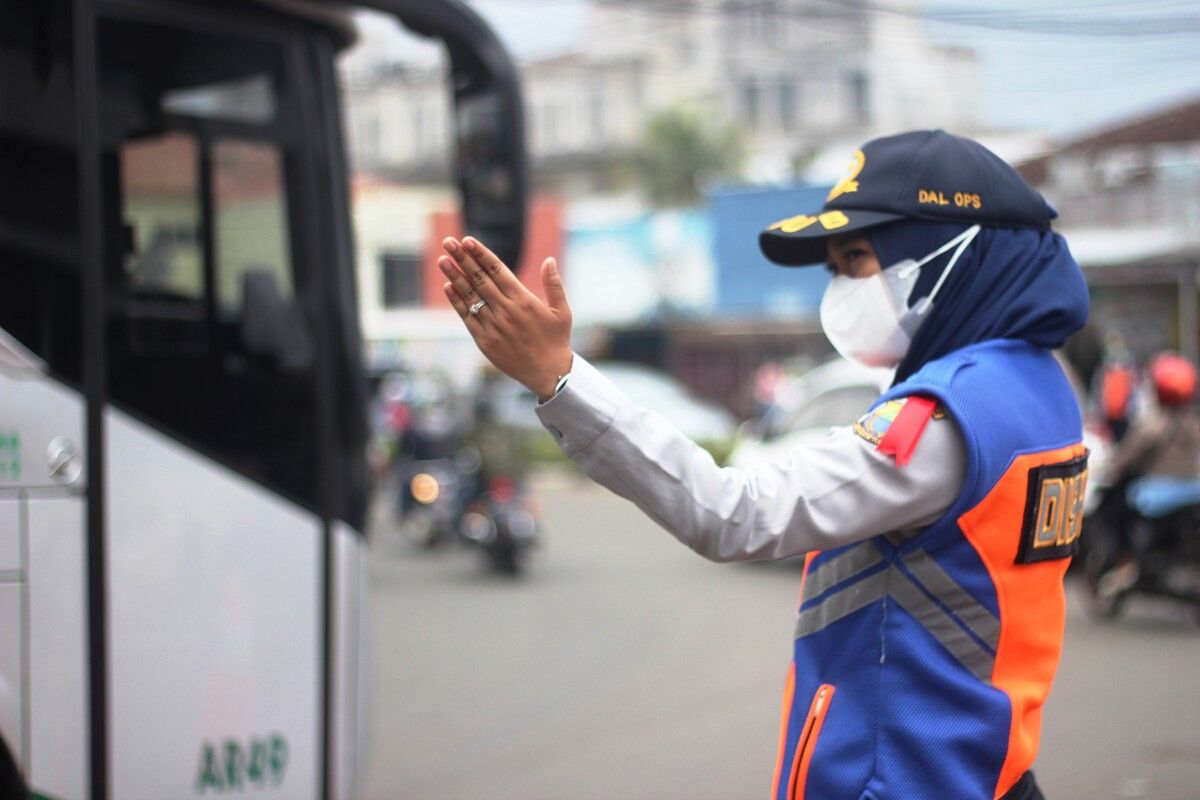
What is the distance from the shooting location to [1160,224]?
22719 mm

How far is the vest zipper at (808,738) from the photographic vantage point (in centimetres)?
196

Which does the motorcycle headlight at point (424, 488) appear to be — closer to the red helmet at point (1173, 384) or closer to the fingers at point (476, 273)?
the red helmet at point (1173, 384)

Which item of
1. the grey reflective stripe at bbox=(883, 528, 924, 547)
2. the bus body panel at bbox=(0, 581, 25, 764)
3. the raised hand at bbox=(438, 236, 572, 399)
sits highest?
the raised hand at bbox=(438, 236, 572, 399)

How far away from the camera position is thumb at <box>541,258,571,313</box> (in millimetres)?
1717

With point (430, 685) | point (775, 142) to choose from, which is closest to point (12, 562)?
point (430, 685)

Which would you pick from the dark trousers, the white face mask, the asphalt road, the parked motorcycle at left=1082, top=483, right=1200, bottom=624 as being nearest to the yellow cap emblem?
the white face mask

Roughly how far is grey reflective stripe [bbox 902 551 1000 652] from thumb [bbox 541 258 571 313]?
0.59 m

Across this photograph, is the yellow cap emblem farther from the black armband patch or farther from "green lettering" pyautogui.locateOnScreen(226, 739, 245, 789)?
"green lettering" pyautogui.locateOnScreen(226, 739, 245, 789)

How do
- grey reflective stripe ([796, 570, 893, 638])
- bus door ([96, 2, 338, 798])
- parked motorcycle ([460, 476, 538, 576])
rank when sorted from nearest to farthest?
grey reflective stripe ([796, 570, 893, 638])
bus door ([96, 2, 338, 798])
parked motorcycle ([460, 476, 538, 576])

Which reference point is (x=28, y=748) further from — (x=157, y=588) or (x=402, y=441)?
(x=402, y=441)

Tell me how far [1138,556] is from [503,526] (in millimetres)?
4752

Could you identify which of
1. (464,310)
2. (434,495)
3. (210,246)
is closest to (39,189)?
(210,246)

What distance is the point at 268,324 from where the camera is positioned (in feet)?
11.6

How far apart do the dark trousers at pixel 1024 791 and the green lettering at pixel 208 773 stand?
2.01 metres
